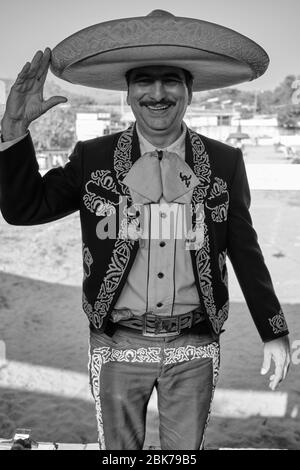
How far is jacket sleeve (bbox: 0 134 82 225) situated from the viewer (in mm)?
1536

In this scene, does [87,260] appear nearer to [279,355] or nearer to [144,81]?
[144,81]

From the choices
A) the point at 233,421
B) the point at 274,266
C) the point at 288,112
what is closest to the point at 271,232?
the point at 274,266

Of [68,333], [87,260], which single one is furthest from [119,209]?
[68,333]

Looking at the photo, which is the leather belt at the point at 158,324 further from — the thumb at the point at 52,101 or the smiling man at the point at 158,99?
the thumb at the point at 52,101

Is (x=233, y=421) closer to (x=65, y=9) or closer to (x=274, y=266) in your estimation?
(x=274, y=266)

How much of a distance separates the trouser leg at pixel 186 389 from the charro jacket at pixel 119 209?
0.10 meters

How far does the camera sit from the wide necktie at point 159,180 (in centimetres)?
166

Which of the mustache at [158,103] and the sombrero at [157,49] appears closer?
the sombrero at [157,49]

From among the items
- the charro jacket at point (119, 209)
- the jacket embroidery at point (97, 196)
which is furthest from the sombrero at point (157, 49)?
the jacket embroidery at point (97, 196)

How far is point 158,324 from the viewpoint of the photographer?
1665 millimetres

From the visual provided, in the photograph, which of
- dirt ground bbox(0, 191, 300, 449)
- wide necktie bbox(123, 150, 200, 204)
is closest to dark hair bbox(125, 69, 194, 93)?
wide necktie bbox(123, 150, 200, 204)

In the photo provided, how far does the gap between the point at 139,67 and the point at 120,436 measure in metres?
1.11

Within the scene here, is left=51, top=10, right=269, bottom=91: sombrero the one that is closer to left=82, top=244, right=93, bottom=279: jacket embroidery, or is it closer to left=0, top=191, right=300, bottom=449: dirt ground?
left=82, top=244, right=93, bottom=279: jacket embroidery

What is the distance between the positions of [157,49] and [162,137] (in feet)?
0.86
